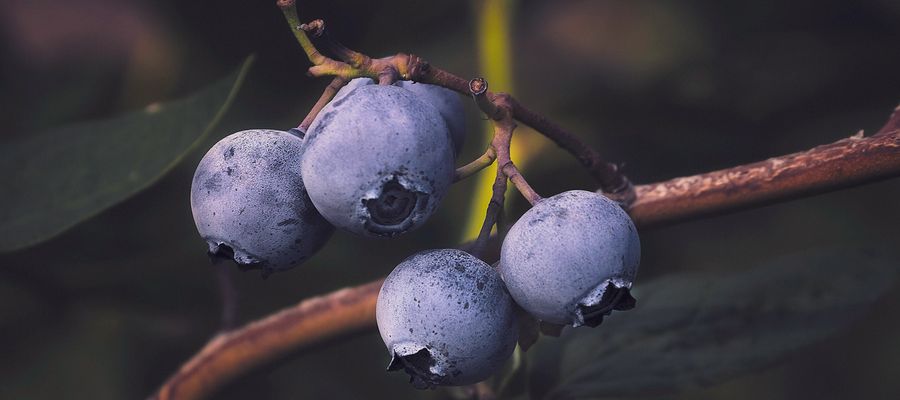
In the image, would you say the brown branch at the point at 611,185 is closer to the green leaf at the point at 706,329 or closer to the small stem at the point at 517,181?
the small stem at the point at 517,181

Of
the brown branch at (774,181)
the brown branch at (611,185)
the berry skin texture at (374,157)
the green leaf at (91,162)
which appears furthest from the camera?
the green leaf at (91,162)

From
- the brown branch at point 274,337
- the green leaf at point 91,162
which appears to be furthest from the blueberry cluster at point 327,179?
the green leaf at point 91,162

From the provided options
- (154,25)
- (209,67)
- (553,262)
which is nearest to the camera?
(553,262)

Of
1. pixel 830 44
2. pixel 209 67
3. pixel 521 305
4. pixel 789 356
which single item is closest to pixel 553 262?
pixel 521 305

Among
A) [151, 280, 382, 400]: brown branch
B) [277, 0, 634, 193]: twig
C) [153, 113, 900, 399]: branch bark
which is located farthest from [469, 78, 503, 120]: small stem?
[151, 280, 382, 400]: brown branch

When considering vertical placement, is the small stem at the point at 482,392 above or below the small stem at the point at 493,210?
below

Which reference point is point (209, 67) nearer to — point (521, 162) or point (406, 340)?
point (521, 162)
